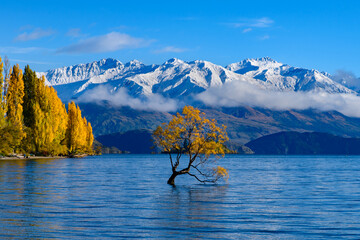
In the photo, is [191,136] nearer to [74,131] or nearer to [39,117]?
[39,117]

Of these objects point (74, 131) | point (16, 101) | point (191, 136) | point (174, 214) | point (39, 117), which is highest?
point (16, 101)

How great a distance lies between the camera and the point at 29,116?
477 feet

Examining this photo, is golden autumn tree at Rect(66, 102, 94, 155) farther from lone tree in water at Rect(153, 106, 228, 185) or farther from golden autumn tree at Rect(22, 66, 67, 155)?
lone tree in water at Rect(153, 106, 228, 185)

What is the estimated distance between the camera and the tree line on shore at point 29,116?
128375 millimetres

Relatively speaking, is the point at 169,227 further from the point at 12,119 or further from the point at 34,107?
the point at 34,107

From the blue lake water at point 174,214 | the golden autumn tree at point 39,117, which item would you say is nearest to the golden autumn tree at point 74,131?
the golden autumn tree at point 39,117

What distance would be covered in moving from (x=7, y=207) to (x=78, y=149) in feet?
493

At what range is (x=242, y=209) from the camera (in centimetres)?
4175

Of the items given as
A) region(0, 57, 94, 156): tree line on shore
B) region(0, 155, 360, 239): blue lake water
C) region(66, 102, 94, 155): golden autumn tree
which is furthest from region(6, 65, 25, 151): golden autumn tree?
region(0, 155, 360, 239): blue lake water

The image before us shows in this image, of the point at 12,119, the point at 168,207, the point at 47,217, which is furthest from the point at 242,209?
the point at 12,119

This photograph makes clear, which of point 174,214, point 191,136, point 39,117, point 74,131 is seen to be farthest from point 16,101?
point 174,214

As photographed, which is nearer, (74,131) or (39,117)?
(39,117)

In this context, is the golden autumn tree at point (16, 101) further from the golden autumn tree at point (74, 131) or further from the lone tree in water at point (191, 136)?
the lone tree in water at point (191, 136)

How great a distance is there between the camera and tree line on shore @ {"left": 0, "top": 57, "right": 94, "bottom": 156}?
128m
